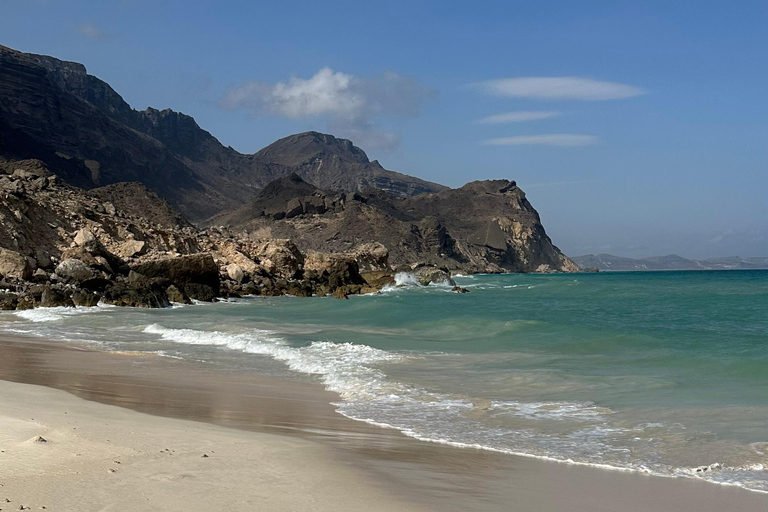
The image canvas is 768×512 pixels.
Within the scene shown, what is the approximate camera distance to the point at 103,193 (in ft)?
286

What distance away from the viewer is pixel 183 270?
38094mm

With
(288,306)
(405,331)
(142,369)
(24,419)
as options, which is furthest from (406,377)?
(288,306)

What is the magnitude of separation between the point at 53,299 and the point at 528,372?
70.5 ft

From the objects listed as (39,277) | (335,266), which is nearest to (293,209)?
(335,266)

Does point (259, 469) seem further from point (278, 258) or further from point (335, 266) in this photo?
point (335, 266)

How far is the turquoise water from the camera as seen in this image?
7574 mm

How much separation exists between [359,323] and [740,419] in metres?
17.9

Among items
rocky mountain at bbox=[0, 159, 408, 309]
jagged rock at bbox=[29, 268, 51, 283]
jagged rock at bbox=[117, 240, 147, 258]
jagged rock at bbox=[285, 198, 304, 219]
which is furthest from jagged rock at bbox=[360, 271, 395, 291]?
jagged rock at bbox=[285, 198, 304, 219]

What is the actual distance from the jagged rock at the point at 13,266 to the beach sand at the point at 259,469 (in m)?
24.0

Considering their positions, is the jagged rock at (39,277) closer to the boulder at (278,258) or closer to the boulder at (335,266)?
the boulder at (278,258)

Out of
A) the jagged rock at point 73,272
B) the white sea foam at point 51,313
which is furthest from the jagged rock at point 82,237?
the white sea foam at point 51,313

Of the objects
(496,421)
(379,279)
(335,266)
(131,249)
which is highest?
(131,249)

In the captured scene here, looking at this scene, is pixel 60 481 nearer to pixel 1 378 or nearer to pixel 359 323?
pixel 1 378

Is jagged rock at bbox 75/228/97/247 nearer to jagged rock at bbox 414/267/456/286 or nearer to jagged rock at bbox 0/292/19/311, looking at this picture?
jagged rock at bbox 0/292/19/311
